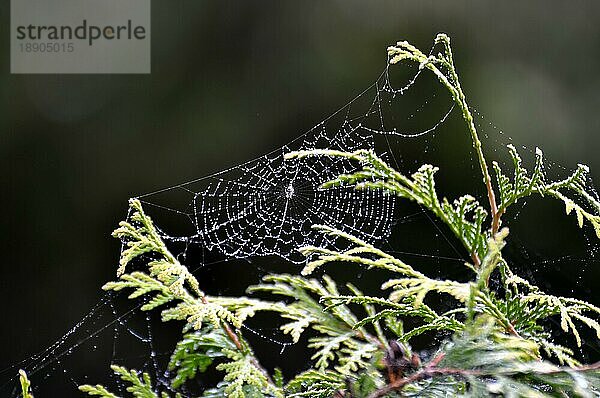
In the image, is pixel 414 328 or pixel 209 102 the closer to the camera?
pixel 414 328

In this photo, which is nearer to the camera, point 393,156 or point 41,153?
point 393,156

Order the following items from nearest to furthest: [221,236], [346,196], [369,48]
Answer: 1. [346,196]
2. [221,236]
3. [369,48]

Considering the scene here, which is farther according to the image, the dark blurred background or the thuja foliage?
the dark blurred background

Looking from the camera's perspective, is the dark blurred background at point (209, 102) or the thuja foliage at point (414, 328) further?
the dark blurred background at point (209, 102)

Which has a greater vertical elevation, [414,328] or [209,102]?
[209,102]

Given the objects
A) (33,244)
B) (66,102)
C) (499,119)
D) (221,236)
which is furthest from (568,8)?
(33,244)

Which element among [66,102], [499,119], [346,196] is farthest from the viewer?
[66,102]

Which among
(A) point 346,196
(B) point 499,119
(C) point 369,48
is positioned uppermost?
(C) point 369,48

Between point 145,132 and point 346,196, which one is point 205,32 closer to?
point 145,132
